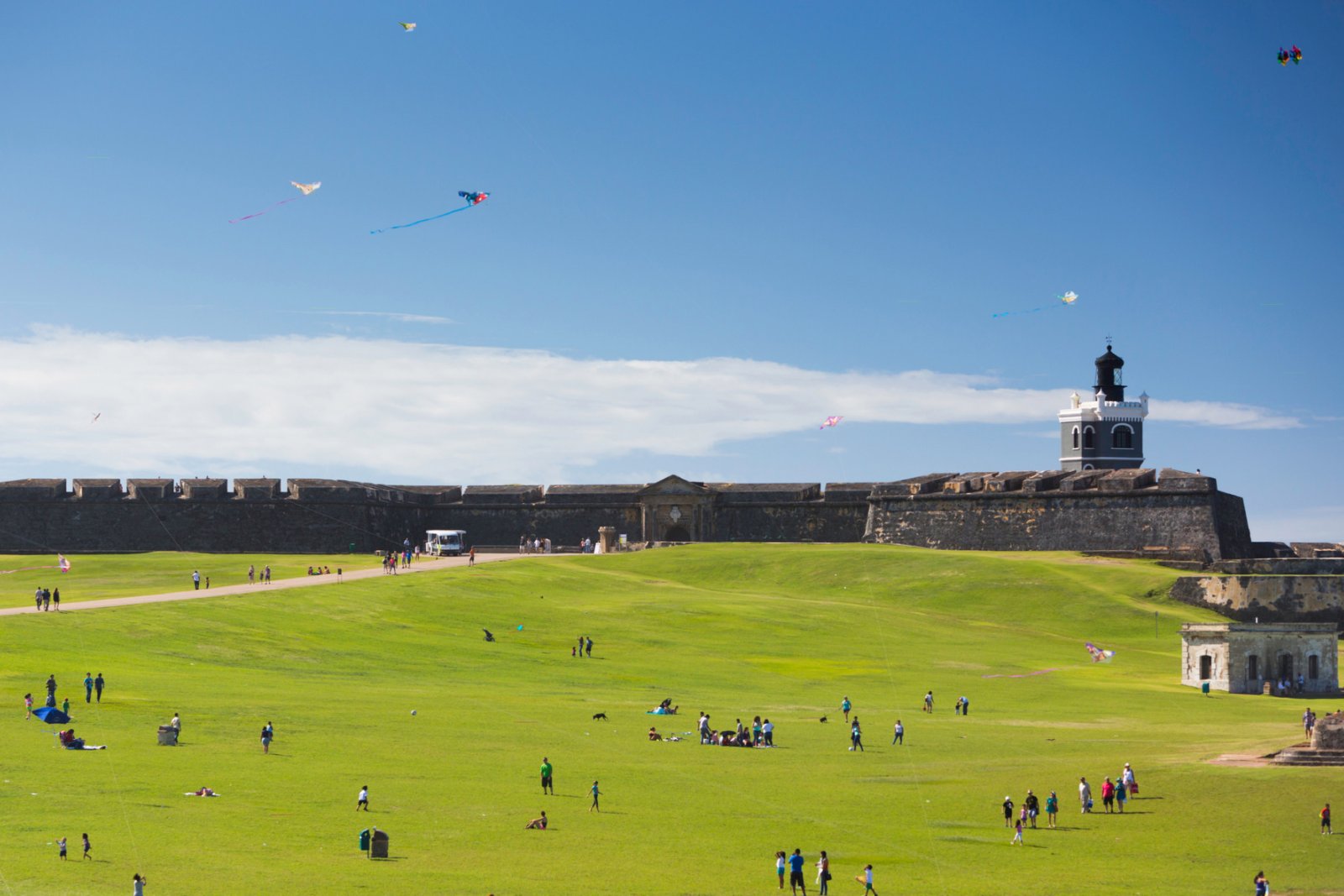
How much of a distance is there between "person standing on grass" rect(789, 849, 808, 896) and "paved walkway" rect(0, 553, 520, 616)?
37.9m

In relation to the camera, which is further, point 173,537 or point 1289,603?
point 173,537

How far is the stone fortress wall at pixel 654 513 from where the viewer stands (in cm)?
9275

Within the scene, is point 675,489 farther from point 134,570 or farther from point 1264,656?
point 1264,656

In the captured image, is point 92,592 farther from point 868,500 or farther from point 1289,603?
point 1289,603

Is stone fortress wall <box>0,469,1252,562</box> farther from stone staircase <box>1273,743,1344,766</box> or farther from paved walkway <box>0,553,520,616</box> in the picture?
stone staircase <box>1273,743,1344,766</box>

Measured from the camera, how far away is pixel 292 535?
9812 centimetres

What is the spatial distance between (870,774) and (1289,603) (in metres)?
47.9

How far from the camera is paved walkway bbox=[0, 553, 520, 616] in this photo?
58.2 meters

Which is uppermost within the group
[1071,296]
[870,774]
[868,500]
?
[1071,296]

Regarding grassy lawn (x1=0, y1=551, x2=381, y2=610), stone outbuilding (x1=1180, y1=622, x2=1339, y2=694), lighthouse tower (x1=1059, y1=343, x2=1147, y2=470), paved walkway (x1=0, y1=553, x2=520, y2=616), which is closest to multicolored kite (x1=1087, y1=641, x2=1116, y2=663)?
stone outbuilding (x1=1180, y1=622, x2=1339, y2=694)

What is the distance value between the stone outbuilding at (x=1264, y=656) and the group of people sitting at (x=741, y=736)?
24266mm

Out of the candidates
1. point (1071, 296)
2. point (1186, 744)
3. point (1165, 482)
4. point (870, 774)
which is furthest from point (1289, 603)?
point (870, 774)

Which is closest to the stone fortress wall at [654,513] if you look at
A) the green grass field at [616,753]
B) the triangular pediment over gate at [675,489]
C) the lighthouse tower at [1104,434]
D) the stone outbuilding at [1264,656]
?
the triangular pediment over gate at [675,489]

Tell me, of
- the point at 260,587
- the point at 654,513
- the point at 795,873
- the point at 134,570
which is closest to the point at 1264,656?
the point at 795,873
